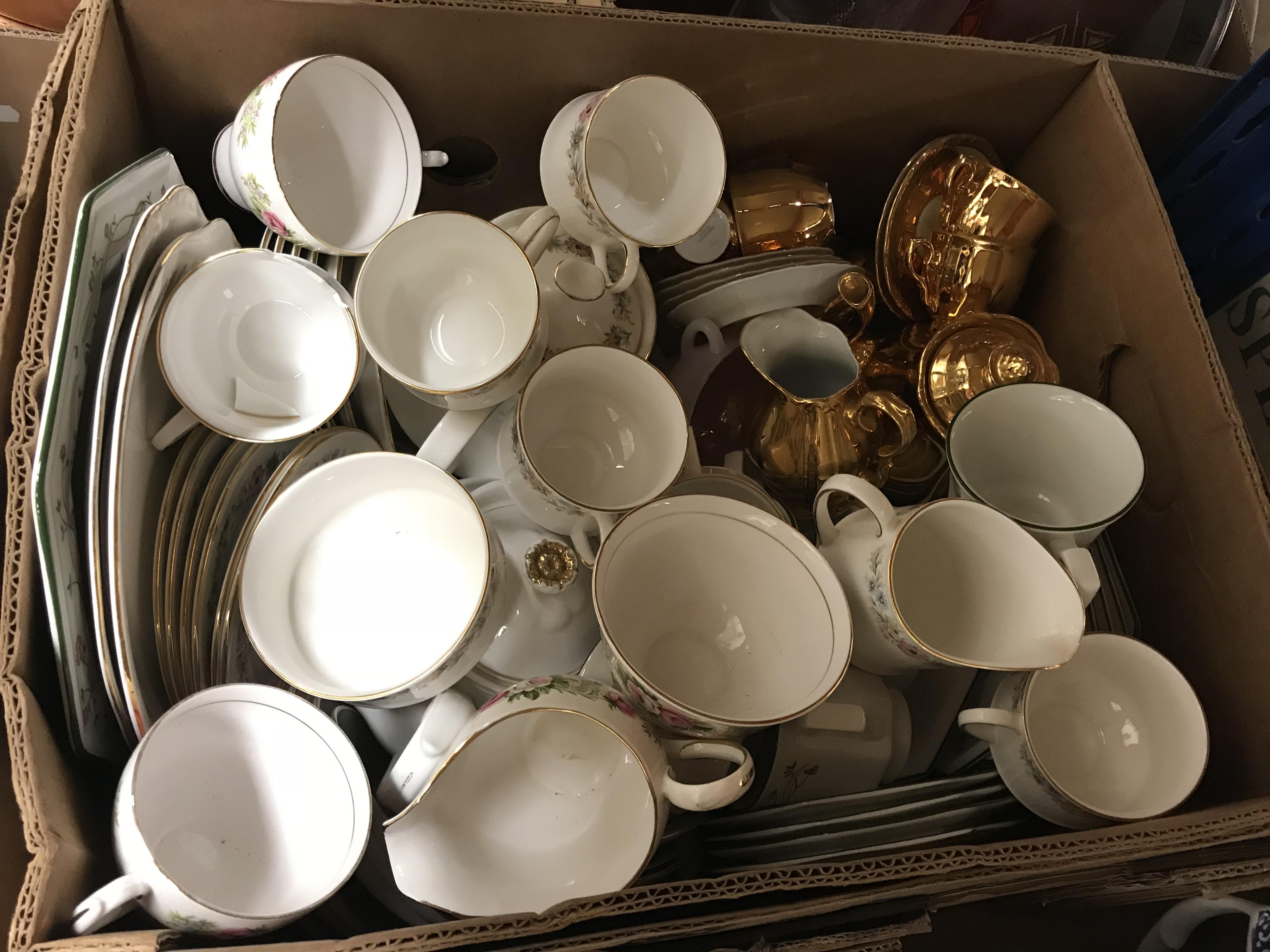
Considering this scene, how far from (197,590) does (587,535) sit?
12.4 inches

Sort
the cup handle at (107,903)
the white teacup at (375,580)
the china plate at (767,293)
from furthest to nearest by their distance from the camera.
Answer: the china plate at (767,293) → the white teacup at (375,580) → the cup handle at (107,903)

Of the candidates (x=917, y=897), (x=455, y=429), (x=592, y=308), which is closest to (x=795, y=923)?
(x=917, y=897)

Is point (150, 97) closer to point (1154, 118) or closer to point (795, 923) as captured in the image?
point (795, 923)

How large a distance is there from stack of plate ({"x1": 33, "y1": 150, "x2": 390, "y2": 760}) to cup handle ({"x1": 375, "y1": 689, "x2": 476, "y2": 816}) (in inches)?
6.8

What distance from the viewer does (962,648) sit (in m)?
0.68

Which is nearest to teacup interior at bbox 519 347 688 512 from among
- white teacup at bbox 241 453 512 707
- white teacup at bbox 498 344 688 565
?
white teacup at bbox 498 344 688 565

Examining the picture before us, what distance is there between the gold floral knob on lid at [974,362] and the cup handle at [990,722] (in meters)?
0.32

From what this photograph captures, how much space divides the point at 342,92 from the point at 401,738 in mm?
614

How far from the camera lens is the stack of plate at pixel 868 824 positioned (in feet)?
1.94

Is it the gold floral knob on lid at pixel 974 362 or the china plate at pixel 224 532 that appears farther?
the gold floral knob on lid at pixel 974 362

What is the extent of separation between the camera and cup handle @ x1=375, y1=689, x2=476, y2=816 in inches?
21.6

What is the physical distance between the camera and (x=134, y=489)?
1.83 ft

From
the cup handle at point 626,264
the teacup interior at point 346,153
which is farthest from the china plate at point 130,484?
the cup handle at point 626,264

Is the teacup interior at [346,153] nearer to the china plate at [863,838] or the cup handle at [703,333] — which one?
the cup handle at [703,333]
